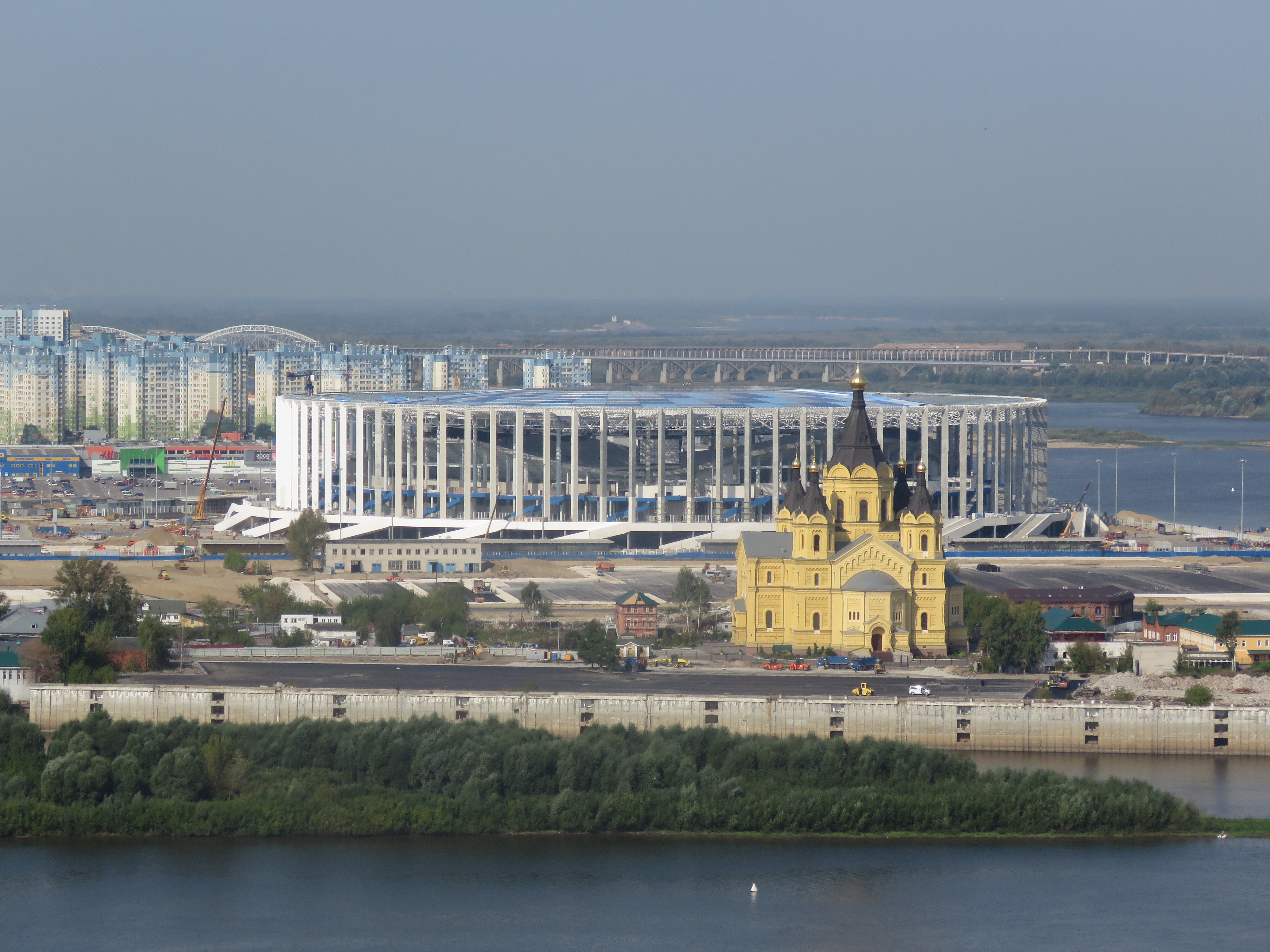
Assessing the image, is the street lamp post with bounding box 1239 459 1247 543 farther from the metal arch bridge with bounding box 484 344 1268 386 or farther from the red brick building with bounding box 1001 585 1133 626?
the metal arch bridge with bounding box 484 344 1268 386

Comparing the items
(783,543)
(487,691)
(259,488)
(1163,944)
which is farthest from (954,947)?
(259,488)

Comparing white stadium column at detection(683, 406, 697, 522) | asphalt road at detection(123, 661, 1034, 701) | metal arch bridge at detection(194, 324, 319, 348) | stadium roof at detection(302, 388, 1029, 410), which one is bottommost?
asphalt road at detection(123, 661, 1034, 701)

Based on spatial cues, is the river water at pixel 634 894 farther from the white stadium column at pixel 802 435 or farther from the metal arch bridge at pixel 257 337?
the metal arch bridge at pixel 257 337

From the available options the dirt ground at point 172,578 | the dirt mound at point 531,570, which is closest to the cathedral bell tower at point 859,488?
the dirt ground at point 172,578

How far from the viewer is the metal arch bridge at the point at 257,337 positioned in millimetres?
135125

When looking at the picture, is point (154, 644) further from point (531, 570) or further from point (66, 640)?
point (531, 570)

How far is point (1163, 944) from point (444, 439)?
3608 centimetres

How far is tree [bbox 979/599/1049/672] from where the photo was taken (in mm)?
35156

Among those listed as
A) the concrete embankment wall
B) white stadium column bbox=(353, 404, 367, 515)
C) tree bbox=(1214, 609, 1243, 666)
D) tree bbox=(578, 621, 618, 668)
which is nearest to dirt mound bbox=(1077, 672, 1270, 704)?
the concrete embankment wall

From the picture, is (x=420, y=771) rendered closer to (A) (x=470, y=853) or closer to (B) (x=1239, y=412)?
(A) (x=470, y=853)

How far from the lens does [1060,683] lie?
1331 inches

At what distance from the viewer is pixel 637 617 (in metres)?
39.4

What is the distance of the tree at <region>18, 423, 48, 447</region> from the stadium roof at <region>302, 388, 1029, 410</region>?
31505mm

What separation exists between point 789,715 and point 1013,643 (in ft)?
17.7
